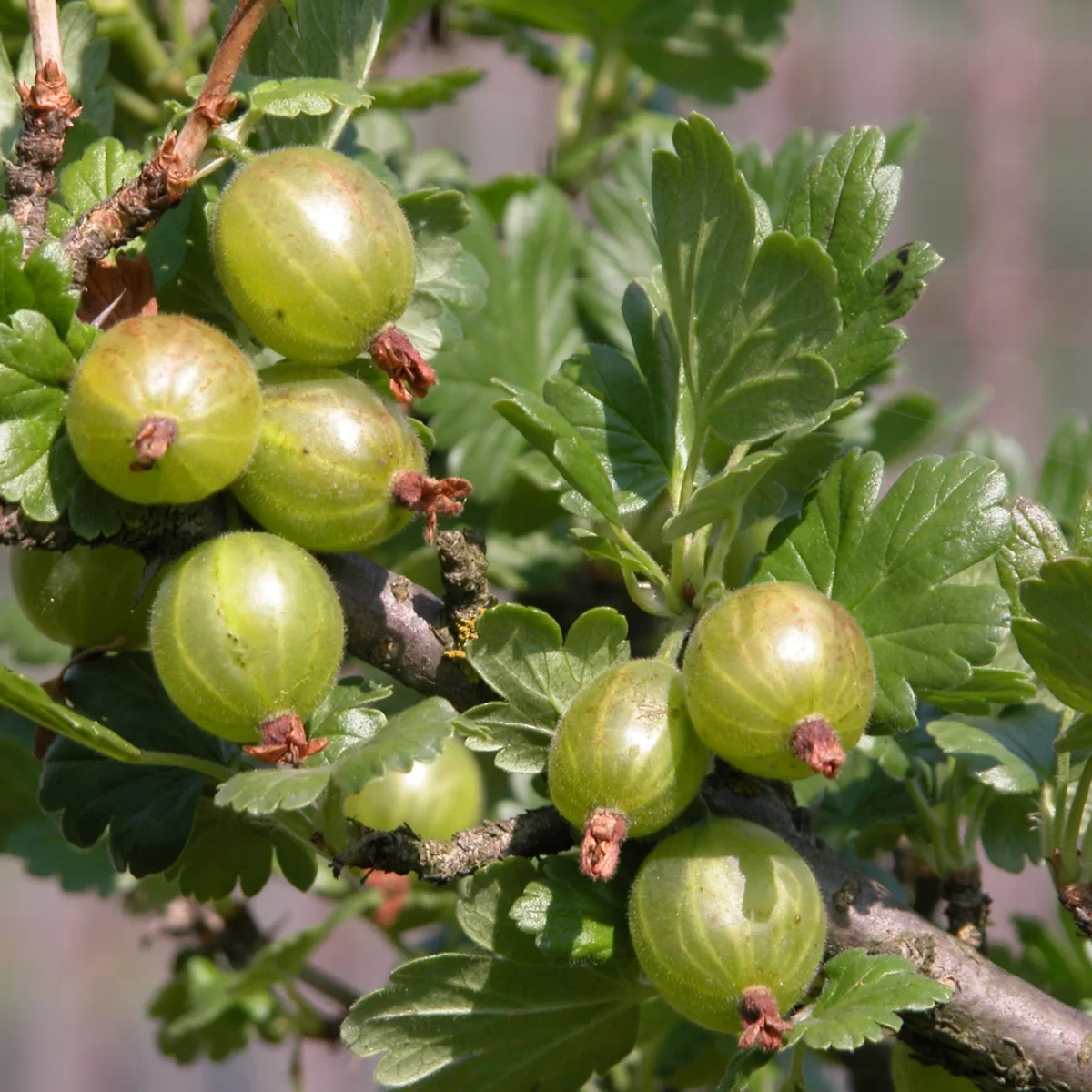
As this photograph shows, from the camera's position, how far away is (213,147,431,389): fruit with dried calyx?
626 millimetres

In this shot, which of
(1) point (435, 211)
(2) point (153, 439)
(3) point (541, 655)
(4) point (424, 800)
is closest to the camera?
(2) point (153, 439)

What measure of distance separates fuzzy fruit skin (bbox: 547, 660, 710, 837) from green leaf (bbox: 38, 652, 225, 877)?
246mm

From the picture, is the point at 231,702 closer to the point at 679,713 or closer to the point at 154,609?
the point at 154,609

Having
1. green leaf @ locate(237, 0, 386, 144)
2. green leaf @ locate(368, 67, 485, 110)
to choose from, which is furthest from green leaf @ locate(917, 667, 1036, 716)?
green leaf @ locate(368, 67, 485, 110)

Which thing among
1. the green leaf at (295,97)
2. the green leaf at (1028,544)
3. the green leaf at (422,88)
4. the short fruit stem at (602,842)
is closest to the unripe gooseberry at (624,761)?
the short fruit stem at (602,842)

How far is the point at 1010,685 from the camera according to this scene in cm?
71

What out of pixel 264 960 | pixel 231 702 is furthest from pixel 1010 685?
pixel 264 960

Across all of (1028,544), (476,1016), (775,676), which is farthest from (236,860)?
(1028,544)

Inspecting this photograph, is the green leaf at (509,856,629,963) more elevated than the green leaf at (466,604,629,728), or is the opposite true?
the green leaf at (466,604,629,728)

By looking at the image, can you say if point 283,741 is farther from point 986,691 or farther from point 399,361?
point 986,691

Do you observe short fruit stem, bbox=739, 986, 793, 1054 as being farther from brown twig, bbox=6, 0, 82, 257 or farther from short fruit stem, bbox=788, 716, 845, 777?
brown twig, bbox=6, 0, 82, 257

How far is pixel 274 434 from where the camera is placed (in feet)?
2.08

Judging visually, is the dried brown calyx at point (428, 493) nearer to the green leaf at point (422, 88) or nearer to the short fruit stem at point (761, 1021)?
the short fruit stem at point (761, 1021)

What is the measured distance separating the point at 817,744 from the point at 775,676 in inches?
1.4
